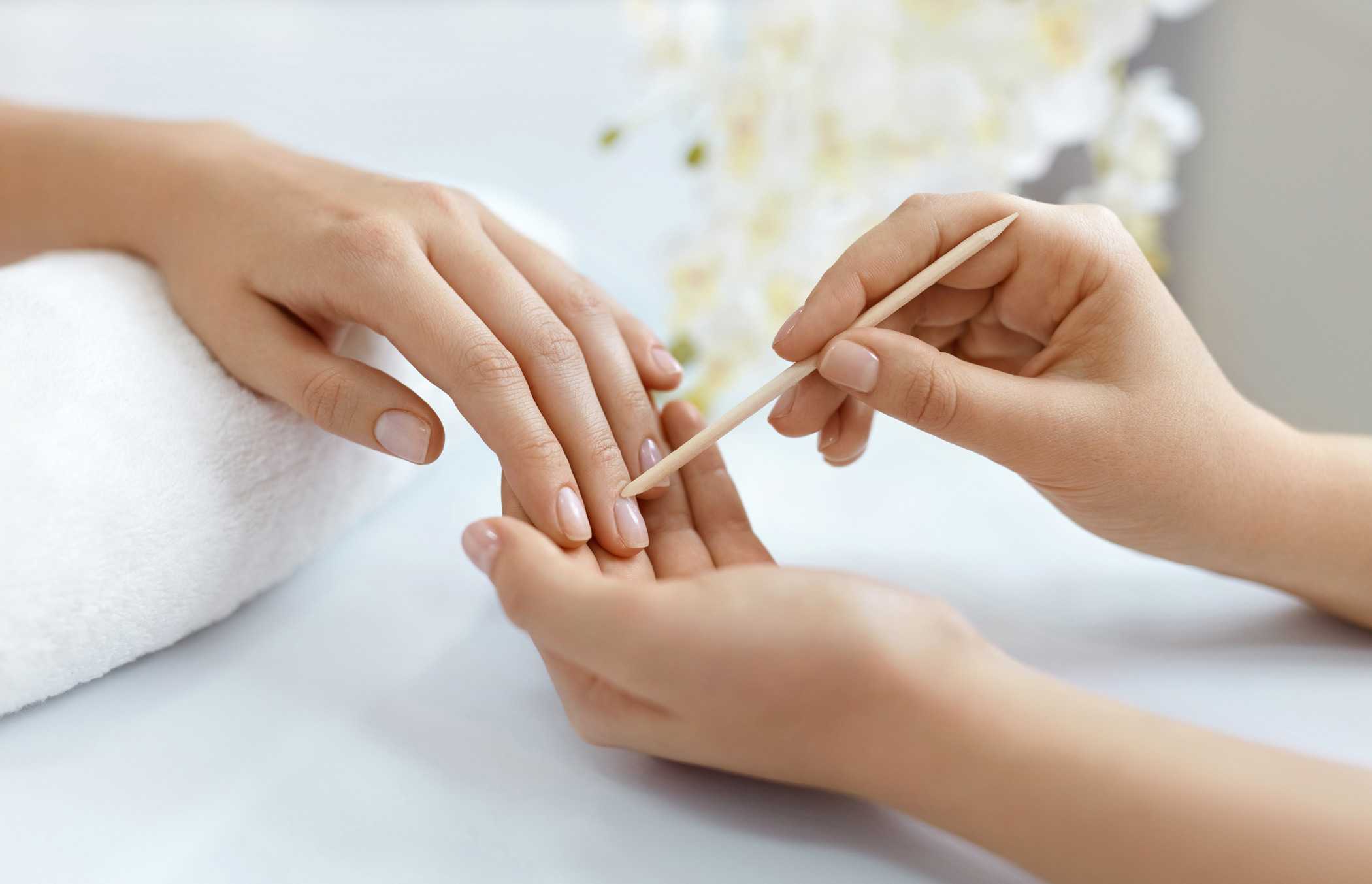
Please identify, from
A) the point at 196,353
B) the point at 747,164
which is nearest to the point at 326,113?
the point at 747,164

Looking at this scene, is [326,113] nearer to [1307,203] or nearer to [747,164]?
[747,164]

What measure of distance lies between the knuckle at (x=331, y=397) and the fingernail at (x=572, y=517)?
19cm

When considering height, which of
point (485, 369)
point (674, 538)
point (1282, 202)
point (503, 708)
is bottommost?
point (503, 708)

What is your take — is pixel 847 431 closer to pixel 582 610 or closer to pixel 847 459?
pixel 847 459

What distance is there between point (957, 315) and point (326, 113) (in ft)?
5.71

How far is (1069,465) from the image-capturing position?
723 millimetres

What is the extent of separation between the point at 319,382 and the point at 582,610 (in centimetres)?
33

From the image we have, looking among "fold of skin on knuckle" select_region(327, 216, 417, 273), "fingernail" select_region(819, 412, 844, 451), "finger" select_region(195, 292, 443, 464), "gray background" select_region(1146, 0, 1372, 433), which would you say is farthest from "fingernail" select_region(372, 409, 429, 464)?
"gray background" select_region(1146, 0, 1372, 433)

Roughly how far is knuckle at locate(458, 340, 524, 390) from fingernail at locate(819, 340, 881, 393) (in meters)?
0.22

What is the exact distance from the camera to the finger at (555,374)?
73cm

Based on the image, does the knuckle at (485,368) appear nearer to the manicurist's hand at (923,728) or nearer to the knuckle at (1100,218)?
the manicurist's hand at (923,728)

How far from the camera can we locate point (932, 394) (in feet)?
2.22

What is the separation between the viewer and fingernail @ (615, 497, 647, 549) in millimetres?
718

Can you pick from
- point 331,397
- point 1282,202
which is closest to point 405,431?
point 331,397
